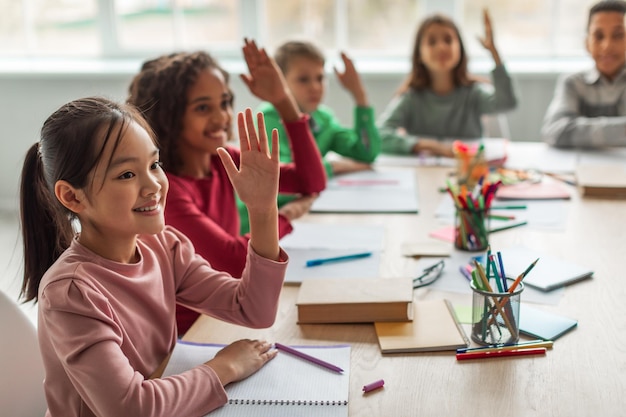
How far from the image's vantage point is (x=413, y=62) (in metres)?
2.95

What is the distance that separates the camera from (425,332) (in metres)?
1.19

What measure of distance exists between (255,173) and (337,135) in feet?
4.32

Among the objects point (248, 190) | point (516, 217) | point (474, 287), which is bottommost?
point (516, 217)

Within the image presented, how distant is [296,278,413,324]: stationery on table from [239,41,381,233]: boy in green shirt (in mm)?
1102

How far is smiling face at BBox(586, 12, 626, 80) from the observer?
8.85 ft

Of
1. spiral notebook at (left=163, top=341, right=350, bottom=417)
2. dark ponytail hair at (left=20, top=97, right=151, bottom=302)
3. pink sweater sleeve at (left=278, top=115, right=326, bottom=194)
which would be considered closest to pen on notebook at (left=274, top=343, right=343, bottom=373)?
spiral notebook at (left=163, top=341, right=350, bottom=417)

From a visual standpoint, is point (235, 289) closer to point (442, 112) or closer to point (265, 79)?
point (265, 79)

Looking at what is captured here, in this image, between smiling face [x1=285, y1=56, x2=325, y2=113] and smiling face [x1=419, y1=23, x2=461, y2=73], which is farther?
smiling face [x1=419, y1=23, x2=461, y2=73]

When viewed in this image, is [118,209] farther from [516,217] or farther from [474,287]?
[516,217]

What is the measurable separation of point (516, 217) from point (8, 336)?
1217 millimetres

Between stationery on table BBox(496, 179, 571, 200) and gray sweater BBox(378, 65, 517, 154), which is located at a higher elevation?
gray sweater BBox(378, 65, 517, 154)

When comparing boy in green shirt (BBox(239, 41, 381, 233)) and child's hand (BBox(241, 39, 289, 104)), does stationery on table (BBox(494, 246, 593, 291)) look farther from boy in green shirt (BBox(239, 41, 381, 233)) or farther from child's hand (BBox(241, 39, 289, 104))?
boy in green shirt (BBox(239, 41, 381, 233))

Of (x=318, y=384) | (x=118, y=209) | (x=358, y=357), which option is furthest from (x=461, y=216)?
(x=118, y=209)

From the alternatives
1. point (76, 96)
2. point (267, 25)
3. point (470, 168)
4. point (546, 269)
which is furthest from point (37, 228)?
point (267, 25)
